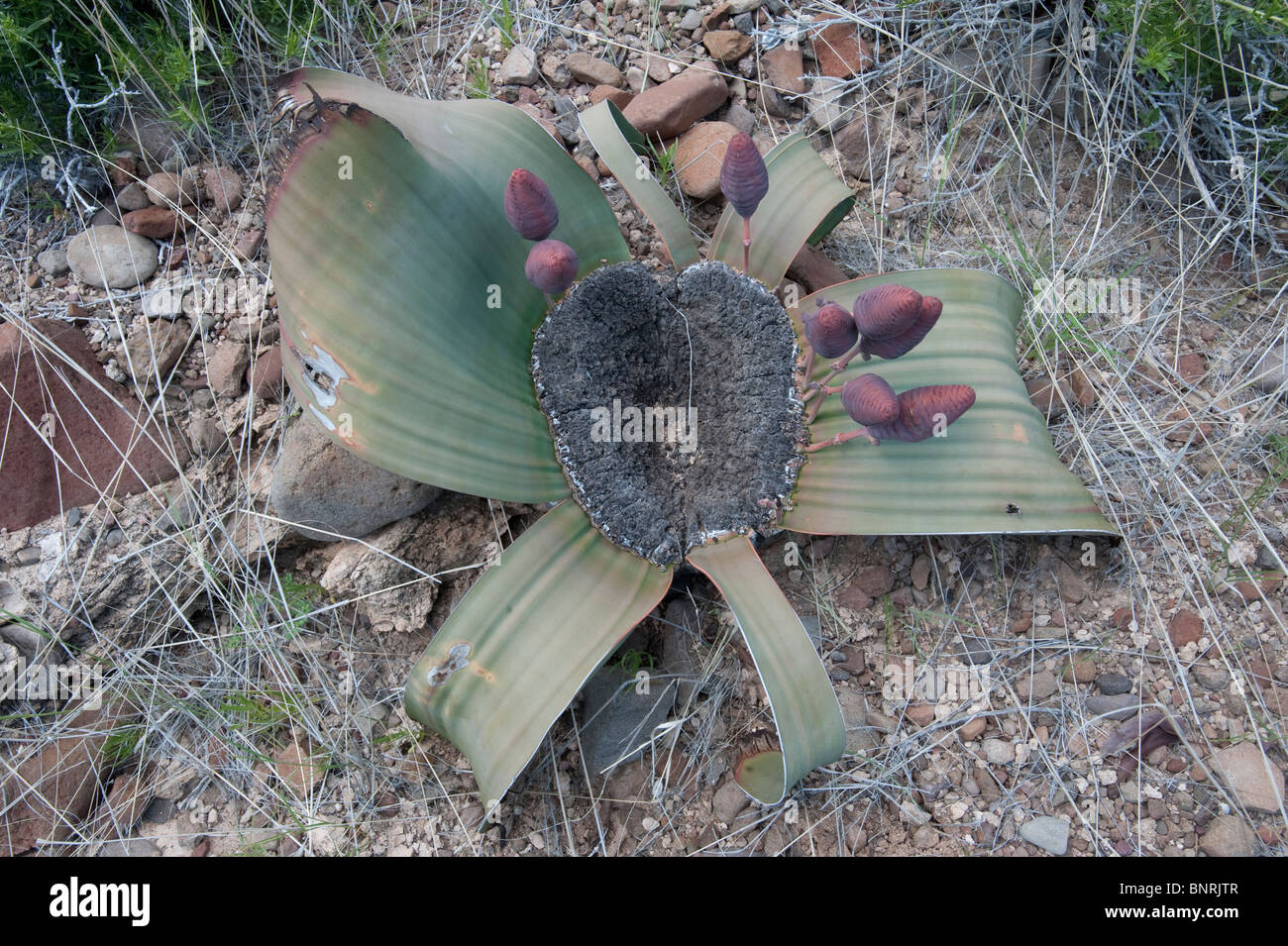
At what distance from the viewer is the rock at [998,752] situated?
1.30 metres

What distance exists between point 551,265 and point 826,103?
917 mm

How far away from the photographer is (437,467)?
1148mm

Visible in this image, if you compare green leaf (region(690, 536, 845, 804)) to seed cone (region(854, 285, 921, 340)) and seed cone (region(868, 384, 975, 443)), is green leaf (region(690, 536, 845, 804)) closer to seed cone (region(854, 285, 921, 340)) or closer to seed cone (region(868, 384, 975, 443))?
seed cone (region(868, 384, 975, 443))

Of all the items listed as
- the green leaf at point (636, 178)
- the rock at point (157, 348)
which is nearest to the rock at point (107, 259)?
the rock at point (157, 348)

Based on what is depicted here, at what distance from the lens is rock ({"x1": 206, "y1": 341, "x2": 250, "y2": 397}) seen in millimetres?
1493

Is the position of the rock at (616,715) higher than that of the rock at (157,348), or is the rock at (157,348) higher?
the rock at (157,348)

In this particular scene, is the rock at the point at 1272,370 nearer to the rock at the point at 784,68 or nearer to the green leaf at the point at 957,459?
the green leaf at the point at 957,459

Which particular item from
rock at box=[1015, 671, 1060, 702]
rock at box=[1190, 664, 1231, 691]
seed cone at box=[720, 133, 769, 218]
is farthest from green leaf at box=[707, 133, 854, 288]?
rock at box=[1190, 664, 1231, 691]

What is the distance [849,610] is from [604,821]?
0.51 metres

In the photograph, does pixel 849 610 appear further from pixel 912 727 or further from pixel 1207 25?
pixel 1207 25

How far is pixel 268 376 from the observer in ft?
4.84

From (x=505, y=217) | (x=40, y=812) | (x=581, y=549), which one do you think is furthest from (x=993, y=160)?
(x=40, y=812)

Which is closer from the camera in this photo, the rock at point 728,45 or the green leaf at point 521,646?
the green leaf at point 521,646

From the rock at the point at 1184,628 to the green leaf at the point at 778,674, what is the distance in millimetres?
606
